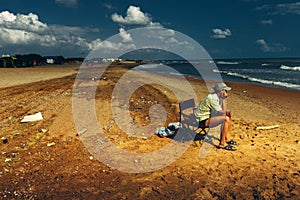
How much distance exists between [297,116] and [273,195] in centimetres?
674

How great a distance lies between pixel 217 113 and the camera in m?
6.96

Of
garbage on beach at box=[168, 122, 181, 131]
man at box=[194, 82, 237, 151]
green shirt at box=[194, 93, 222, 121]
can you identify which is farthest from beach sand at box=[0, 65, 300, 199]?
green shirt at box=[194, 93, 222, 121]

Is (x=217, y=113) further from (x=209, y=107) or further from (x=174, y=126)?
(x=174, y=126)

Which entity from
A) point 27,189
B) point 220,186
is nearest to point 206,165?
point 220,186

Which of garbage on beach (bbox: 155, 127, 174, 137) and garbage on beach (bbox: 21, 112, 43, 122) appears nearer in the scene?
garbage on beach (bbox: 155, 127, 174, 137)

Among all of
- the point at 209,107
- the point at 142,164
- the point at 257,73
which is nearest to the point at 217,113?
the point at 209,107

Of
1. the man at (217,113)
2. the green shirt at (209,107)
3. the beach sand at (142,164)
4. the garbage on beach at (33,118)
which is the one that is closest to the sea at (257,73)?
the beach sand at (142,164)

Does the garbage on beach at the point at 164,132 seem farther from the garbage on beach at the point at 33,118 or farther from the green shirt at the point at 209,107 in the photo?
the garbage on beach at the point at 33,118

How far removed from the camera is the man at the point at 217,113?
6.82 metres

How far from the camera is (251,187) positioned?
527 cm

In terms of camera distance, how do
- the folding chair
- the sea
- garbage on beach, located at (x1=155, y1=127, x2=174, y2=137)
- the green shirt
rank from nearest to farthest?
the green shirt, the folding chair, garbage on beach, located at (x1=155, y1=127, x2=174, y2=137), the sea

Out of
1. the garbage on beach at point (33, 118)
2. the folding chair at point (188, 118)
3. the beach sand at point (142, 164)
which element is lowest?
the beach sand at point (142, 164)

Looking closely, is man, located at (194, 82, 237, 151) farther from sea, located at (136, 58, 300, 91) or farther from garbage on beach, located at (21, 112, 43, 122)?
sea, located at (136, 58, 300, 91)

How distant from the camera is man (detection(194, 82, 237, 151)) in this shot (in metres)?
6.82
